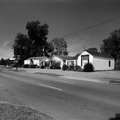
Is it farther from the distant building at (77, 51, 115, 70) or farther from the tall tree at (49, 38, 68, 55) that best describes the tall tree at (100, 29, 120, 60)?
the tall tree at (49, 38, 68, 55)

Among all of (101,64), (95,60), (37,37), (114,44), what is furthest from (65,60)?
(37,37)

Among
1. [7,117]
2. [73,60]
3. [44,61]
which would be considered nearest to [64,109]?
[7,117]

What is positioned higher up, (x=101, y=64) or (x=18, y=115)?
(x=101, y=64)

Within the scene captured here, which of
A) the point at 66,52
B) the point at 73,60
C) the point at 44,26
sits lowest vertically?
the point at 73,60

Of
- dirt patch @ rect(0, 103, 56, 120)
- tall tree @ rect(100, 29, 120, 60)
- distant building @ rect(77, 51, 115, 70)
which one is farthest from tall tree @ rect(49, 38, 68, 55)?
dirt patch @ rect(0, 103, 56, 120)

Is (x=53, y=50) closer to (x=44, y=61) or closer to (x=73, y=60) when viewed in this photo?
(x=44, y=61)

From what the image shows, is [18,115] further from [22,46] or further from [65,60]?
[22,46]

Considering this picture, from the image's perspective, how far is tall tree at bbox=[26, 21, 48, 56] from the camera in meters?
80.2

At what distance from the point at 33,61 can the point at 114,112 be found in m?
60.6

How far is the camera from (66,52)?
88438 mm

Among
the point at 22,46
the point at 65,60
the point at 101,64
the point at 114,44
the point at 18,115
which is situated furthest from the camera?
the point at 22,46

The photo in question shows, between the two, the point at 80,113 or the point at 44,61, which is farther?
the point at 44,61

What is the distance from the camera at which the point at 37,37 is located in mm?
81688

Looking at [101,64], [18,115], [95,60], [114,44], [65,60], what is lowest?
[18,115]
